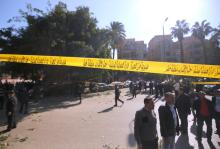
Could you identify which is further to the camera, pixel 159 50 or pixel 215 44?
pixel 159 50

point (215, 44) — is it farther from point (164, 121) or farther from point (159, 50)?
point (164, 121)

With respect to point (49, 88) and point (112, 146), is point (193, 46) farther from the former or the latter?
point (112, 146)

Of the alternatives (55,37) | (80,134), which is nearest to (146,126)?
(80,134)

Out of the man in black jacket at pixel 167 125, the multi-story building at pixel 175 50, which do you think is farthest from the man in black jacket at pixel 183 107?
the multi-story building at pixel 175 50

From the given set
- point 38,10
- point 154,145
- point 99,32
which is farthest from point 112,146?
point 99,32

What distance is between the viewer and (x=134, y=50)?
109 m

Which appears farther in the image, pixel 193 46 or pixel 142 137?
pixel 193 46

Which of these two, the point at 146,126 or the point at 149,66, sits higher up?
the point at 149,66

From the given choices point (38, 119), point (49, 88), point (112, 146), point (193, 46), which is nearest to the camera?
point (112, 146)

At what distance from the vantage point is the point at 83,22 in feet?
105

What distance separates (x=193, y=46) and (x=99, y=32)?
62101 mm

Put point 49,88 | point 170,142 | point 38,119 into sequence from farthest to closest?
point 49,88 → point 38,119 → point 170,142

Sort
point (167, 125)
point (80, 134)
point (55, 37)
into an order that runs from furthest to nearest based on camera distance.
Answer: point (55, 37)
point (80, 134)
point (167, 125)

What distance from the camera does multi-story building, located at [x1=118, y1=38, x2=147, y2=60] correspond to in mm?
107250
